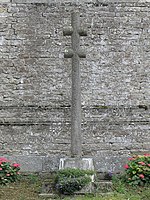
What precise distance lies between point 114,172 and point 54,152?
1.77 meters

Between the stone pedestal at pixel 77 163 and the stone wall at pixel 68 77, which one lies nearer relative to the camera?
the stone pedestal at pixel 77 163

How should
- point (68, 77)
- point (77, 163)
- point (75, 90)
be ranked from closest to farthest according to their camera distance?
point (77, 163), point (75, 90), point (68, 77)

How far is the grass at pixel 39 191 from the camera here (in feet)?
18.7

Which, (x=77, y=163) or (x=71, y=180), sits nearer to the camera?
(x=71, y=180)

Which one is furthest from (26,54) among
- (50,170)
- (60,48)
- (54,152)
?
(50,170)

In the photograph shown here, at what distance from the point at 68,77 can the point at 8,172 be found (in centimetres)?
317

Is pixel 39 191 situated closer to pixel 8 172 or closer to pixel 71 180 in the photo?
pixel 71 180

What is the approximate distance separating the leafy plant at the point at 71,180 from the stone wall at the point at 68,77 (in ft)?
7.88

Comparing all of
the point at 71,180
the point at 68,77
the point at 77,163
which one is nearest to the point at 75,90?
the point at 77,163

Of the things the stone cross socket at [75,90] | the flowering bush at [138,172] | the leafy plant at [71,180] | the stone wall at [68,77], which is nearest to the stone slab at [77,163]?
the stone cross socket at [75,90]

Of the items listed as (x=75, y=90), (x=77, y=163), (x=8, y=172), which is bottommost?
(x=8, y=172)

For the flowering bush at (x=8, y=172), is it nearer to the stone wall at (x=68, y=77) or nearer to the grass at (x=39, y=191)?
the grass at (x=39, y=191)

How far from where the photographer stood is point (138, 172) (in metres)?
6.37

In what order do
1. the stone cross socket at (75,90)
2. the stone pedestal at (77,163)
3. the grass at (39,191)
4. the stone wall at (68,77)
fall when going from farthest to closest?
the stone wall at (68,77)
the stone cross socket at (75,90)
the stone pedestal at (77,163)
the grass at (39,191)
